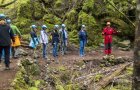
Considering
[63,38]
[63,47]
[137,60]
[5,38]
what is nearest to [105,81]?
[5,38]

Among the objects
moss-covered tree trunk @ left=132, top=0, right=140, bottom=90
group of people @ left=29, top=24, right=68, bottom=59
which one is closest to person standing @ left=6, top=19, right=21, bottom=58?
group of people @ left=29, top=24, right=68, bottom=59

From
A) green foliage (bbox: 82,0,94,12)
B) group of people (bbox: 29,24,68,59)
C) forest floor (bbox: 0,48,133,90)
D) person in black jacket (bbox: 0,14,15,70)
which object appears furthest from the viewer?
green foliage (bbox: 82,0,94,12)

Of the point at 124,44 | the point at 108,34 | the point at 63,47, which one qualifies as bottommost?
the point at 124,44

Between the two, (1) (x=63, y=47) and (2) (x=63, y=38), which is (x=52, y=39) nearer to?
(2) (x=63, y=38)

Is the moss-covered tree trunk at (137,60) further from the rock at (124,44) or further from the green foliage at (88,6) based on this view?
the green foliage at (88,6)

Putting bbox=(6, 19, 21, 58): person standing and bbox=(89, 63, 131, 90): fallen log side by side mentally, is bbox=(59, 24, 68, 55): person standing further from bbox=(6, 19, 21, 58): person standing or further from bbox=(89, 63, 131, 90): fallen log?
bbox=(89, 63, 131, 90): fallen log

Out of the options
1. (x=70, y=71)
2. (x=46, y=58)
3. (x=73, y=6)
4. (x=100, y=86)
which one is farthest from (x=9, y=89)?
(x=73, y=6)

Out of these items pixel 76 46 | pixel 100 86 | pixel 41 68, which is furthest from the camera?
pixel 76 46

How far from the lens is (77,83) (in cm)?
1441

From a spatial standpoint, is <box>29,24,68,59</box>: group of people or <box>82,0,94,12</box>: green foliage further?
<box>82,0,94,12</box>: green foliage

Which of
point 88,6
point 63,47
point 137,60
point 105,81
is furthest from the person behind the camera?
point 88,6

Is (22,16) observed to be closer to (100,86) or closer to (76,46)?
(76,46)

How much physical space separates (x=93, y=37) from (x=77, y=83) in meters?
8.41

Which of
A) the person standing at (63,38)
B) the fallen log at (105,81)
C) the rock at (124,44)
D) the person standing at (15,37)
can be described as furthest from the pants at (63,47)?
the fallen log at (105,81)
